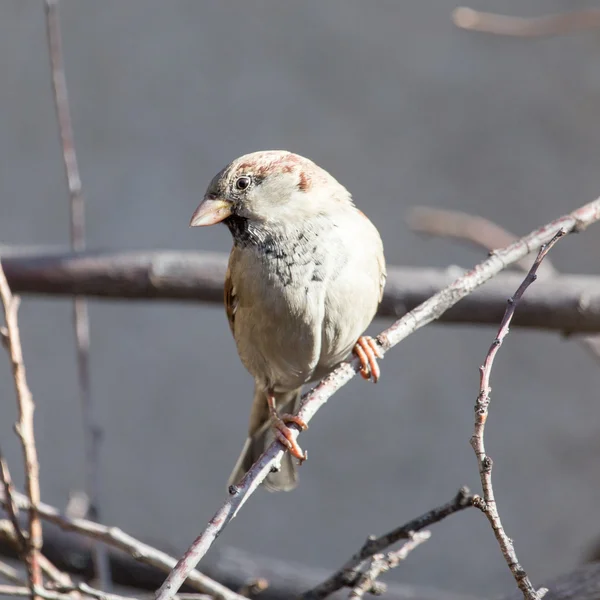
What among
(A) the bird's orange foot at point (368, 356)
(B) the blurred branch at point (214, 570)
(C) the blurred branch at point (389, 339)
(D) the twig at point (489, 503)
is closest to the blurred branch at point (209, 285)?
(A) the bird's orange foot at point (368, 356)

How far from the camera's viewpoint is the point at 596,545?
7.45 ft

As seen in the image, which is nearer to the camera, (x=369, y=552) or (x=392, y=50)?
(x=369, y=552)

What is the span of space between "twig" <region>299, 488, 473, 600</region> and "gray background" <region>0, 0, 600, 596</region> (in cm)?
262

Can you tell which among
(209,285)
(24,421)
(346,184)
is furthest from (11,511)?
(346,184)

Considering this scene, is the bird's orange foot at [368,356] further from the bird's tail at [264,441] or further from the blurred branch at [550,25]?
the blurred branch at [550,25]

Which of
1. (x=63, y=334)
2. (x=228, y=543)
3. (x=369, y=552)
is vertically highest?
(x=63, y=334)

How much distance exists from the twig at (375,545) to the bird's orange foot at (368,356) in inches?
13.4

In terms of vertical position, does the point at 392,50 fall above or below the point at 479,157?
above

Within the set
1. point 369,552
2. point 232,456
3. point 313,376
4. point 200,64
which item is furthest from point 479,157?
point 369,552

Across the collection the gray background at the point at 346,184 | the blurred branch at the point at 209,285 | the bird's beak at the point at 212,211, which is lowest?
the bird's beak at the point at 212,211

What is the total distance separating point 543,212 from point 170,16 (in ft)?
5.84

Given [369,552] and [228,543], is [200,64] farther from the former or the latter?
[369,552]

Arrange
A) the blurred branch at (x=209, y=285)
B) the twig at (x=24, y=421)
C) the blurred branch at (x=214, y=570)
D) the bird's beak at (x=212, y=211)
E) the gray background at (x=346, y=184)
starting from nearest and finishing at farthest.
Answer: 1. the twig at (x=24, y=421)
2. the bird's beak at (x=212, y=211)
3. the blurred branch at (x=209, y=285)
4. the blurred branch at (x=214, y=570)
5. the gray background at (x=346, y=184)

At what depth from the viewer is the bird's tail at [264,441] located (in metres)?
1.67
